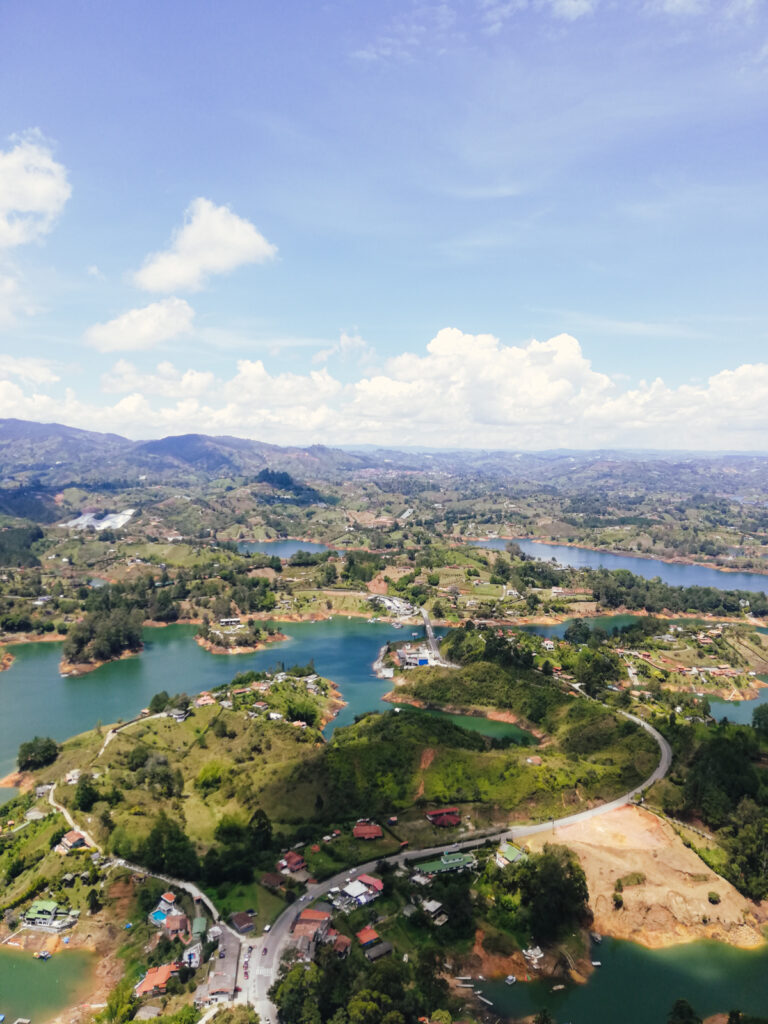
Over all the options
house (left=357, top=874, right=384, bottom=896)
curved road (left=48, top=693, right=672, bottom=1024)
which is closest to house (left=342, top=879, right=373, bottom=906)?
house (left=357, top=874, right=384, bottom=896)

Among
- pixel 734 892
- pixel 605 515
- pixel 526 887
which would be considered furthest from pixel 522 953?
pixel 605 515

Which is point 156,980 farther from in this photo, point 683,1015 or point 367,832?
point 683,1015

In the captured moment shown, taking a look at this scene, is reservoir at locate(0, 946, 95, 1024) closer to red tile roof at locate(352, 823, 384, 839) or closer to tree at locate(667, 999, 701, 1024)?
red tile roof at locate(352, 823, 384, 839)

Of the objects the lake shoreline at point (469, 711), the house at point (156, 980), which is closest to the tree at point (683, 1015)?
the house at point (156, 980)

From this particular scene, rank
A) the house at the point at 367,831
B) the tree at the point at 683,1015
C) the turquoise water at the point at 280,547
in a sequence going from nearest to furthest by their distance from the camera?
the tree at the point at 683,1015
the house at the point at 367,831
the turquoise water at the point at 280,547

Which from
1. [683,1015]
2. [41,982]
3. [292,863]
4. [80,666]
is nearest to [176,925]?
[41,982]

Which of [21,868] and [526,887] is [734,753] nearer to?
[526,887]

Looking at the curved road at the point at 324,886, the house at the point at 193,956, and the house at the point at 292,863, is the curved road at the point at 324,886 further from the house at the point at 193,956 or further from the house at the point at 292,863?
the house at the point at 193,956
